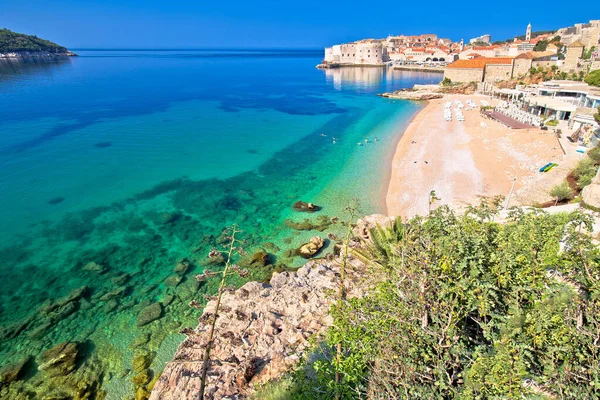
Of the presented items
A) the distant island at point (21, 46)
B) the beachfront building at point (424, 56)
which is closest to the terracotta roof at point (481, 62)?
the beachfront building at point (424, 56)

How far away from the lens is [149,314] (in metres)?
12.4

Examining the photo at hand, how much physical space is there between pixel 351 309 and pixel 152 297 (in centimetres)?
1015

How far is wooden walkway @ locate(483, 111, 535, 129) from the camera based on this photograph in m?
29.4

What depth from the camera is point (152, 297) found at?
526 inches

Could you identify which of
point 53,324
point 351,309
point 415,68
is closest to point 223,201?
point 53,324

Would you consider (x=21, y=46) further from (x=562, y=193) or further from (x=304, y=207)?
(x=562, y=193)

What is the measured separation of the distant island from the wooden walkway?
18470 centimetres

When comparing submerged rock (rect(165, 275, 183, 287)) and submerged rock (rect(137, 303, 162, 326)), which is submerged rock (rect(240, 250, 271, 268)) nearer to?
submerged rock (rect(165, 275, 183, 287))

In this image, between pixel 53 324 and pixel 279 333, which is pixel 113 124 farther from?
pixel 279 333

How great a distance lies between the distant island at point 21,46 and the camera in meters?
139

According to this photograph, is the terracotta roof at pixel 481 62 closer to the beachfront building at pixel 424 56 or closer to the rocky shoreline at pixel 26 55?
the beachfront building at pixel 424 56

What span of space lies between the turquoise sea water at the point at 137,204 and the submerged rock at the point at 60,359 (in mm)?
Result: 204

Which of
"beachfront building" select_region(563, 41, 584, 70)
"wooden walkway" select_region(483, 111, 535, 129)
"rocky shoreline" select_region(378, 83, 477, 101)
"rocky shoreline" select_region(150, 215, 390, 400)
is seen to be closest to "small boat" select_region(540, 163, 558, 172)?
"wooden walkway" select_region(483, 111, 535, 129)

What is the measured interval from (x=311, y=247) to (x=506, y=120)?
28.2m
